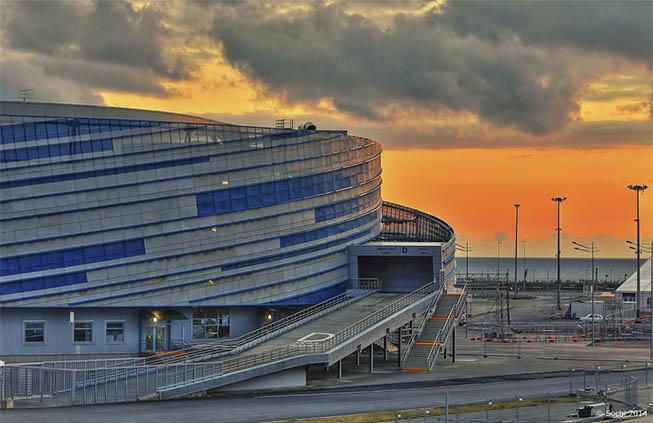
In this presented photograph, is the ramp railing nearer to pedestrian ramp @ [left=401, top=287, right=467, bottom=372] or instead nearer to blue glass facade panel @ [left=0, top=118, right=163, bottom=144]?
pedestrian ramp @ [left=401, top=287, right=467, bottom=372]

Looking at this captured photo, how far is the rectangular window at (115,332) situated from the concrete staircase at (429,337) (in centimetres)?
2170

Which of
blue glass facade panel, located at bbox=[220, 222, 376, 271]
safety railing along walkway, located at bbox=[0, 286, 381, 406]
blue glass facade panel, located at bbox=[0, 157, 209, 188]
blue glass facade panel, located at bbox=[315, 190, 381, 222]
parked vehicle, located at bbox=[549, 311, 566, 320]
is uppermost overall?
blue glass facade panel, located at bbox=[0, 157, 209, 188]

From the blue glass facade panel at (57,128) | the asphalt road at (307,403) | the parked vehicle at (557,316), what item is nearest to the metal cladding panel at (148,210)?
A: the blue glass facade panel at (57,128)

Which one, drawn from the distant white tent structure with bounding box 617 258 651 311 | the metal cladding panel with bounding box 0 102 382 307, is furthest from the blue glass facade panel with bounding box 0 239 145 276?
the distant white tent structure with bounding box 617 258 651 311

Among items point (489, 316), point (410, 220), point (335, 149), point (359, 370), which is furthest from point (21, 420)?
point (489, 316)

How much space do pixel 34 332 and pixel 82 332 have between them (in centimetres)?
341

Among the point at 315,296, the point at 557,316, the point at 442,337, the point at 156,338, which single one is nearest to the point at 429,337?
the point at 442,337

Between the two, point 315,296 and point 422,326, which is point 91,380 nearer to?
point 422,326

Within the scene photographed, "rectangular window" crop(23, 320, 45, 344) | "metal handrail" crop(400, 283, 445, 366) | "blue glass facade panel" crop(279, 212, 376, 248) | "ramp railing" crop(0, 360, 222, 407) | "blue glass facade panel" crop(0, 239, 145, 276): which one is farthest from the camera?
"blue glass facade panel" crop(279, 212, 376, 248)

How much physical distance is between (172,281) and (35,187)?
11975 mm

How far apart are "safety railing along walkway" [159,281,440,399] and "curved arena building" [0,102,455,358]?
13.2 meters

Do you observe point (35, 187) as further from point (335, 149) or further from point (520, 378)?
point (520, 378)

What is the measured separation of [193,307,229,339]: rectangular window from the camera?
8356 cm

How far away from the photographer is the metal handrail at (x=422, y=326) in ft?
252
